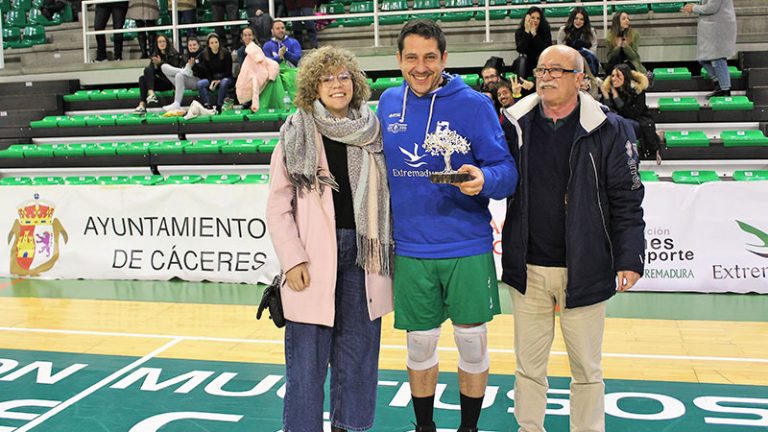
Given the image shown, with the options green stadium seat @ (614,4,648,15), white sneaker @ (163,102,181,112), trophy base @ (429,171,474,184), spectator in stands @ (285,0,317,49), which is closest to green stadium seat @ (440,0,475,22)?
spectator in stands @ (285,0,317,49)

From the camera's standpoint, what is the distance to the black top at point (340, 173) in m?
3.68

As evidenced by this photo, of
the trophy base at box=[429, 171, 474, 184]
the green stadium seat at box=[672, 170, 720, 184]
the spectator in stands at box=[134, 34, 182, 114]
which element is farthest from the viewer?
the spectator in stands at box=[134, 34, 182, 114]

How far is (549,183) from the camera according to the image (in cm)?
358

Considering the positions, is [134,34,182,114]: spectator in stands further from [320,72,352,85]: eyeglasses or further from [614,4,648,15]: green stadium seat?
[320,72,352,85]: eyeglasses

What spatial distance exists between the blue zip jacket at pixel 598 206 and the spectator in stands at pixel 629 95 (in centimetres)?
557

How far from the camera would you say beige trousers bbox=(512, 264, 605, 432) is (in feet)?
11.9

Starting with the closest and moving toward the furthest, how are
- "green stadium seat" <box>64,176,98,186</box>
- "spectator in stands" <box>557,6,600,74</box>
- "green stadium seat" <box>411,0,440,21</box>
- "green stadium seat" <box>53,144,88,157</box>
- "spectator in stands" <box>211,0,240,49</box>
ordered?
"green stadium seat" <box>64,176,98,186</box> < "spectator in stands" <box>557,6,600,74</box> < "green stadium seat" <box>53,144,88,157</box> < "spectator in stands" <box>211,0,240,49</box> < "green stadium seat" <box>411,0,440,21</box>

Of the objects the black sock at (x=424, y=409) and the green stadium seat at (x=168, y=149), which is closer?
the black sock at (x=424, y=409)

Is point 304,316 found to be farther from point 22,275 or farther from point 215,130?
point 215,130

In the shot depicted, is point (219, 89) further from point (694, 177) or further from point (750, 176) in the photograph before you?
point (750, 176)

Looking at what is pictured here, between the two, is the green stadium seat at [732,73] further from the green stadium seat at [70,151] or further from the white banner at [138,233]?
the green stadium seat at [70,151]

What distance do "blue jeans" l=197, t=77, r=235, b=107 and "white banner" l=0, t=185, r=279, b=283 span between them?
3793 millimetres

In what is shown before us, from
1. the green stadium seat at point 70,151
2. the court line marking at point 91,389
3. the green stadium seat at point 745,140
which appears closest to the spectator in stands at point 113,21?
the green stadium seat at point 70,151

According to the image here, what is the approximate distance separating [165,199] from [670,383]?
17.8ft
